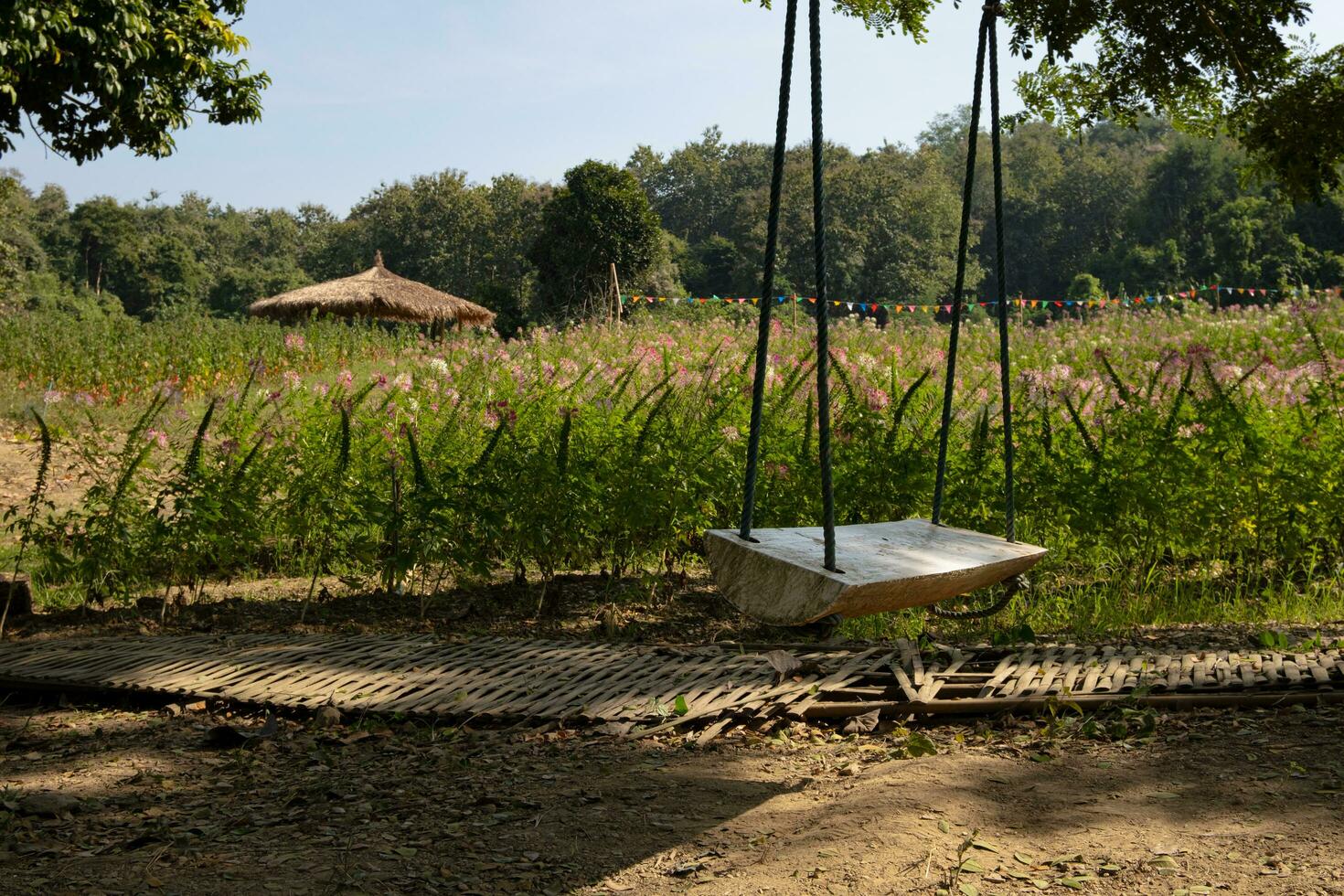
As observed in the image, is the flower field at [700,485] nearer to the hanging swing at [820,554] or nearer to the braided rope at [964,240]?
the braided rope at [964,240]

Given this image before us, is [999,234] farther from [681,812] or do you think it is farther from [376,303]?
[376,303]

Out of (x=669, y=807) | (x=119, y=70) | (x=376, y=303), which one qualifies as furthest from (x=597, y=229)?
(x=669, y=807)

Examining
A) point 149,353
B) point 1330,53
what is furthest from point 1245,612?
point 149,353

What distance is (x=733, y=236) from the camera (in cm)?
3850

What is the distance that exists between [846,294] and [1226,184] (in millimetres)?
Answer: 11311

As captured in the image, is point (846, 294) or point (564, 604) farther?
point (846, 294)

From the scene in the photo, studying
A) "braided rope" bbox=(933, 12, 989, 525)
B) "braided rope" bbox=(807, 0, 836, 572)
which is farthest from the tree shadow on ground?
"braided rope" bbox=(807, 0, 836, 572)

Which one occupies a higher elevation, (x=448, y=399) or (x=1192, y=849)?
(x=448, y=399)

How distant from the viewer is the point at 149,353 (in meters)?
13.6

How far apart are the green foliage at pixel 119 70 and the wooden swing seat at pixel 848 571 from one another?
734cm

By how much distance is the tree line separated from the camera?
78.6 ft

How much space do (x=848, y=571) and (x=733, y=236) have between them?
1441 inches

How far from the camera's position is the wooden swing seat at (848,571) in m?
2.64

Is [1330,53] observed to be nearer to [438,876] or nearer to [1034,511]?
[1034,511]
